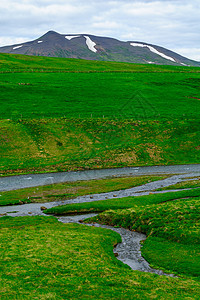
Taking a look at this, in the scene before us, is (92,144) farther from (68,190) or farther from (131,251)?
(131,251)

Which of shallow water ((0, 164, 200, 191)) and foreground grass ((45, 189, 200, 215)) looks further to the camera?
shallow water ((0, 164, 200, 191))

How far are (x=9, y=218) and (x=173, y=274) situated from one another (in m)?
26.2

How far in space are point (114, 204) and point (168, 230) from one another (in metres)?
14.4

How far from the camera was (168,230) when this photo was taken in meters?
36.9

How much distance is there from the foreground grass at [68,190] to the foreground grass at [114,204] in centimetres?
616

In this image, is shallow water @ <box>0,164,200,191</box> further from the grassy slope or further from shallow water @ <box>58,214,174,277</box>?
shallow water @ <box>58,214,174,277</box>

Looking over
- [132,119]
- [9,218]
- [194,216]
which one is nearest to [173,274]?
[194,216]

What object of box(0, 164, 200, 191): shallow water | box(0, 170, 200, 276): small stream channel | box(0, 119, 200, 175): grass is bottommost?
box(0, 170, 200, 276): small stream channel

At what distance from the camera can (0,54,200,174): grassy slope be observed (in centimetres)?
7938

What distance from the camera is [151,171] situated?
74062mm

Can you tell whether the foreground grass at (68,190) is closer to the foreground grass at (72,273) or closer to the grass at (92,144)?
the grass at (92,144)

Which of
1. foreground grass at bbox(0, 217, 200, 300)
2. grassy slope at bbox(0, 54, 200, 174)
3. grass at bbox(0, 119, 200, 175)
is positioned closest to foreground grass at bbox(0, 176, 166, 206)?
grass at bbox(0, 119, 200, 175)

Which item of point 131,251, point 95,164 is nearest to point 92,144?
point 95,164

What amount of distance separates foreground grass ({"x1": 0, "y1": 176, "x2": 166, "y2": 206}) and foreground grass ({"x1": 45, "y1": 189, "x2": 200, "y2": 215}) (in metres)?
A: 6.16
